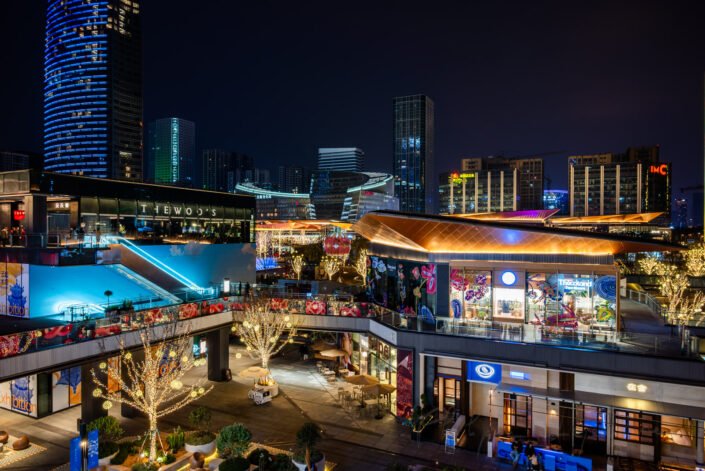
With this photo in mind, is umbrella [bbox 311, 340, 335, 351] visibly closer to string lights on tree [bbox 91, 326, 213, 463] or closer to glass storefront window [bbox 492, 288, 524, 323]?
string lights on tree [bbox 91, 326, 213, 463]

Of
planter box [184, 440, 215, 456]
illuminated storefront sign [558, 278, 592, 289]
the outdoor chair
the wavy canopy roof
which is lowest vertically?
the outdoor chair

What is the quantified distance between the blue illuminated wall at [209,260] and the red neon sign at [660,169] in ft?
432

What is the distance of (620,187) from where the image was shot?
13650cm

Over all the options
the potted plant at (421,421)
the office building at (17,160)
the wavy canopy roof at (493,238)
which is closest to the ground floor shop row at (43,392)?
the potted plant at (421,421)

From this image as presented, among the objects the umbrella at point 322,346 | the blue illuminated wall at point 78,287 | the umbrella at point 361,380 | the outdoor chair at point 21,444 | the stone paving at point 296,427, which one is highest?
the blue illuminated wall at point 78,287

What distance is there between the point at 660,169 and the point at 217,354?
142326mm

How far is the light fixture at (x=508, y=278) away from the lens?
66.1ft

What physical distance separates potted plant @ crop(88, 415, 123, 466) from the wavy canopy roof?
41.6ft

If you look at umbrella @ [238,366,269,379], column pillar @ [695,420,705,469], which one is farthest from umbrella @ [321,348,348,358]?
column pillar @ [695,420,705,469]

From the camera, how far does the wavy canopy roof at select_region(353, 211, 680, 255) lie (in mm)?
17844

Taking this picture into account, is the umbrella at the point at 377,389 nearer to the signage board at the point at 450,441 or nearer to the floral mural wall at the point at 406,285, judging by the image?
the floral mural wall at the point at 406,285

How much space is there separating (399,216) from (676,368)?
10.8 metres

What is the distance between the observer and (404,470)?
11406 mm

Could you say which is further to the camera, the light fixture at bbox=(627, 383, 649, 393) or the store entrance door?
the store entrance door
